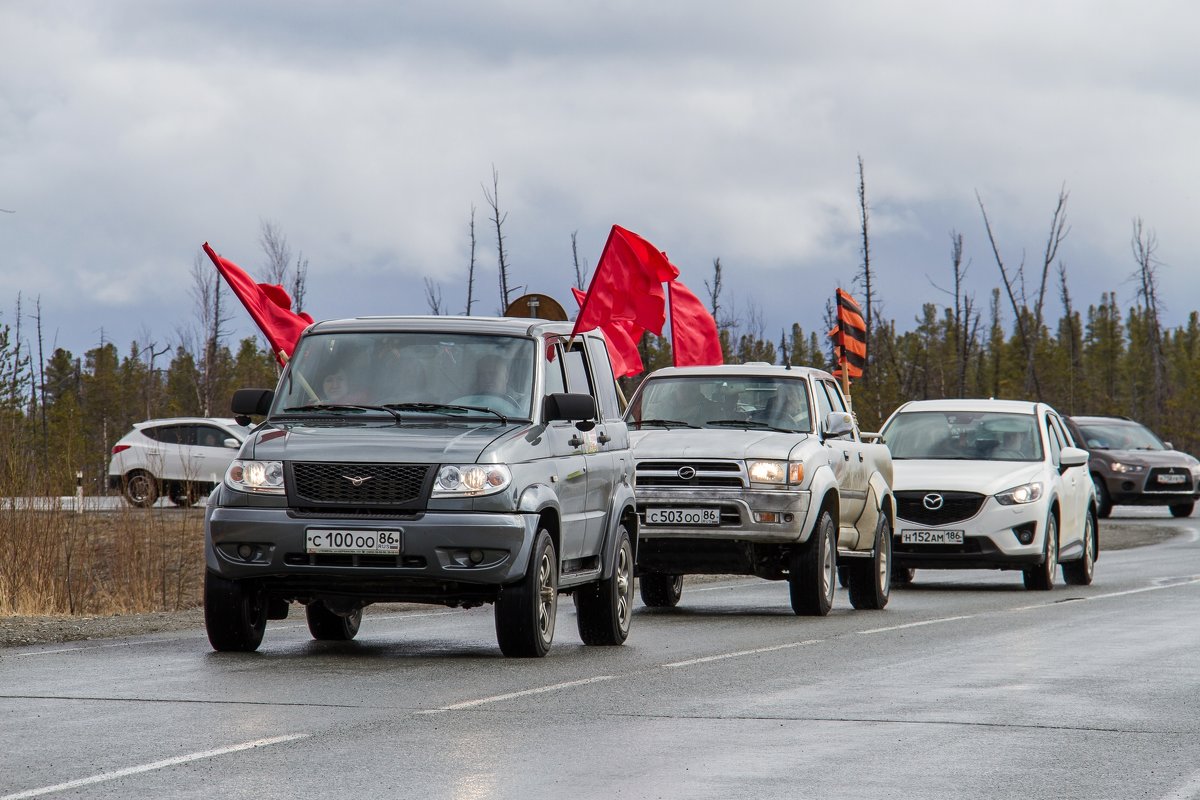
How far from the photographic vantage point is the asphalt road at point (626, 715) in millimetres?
7020

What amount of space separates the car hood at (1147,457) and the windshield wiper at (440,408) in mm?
29229

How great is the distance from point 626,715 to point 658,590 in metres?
8.91

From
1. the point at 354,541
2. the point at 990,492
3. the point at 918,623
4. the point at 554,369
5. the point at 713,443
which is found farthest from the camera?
the point at 990,492

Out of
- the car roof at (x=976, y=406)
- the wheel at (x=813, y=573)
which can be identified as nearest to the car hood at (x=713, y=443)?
→ the wheel at (x=813, y=573)

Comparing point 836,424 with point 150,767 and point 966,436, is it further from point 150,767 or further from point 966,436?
point 150,767

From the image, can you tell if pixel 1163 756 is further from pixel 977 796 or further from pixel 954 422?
pixel 954 422

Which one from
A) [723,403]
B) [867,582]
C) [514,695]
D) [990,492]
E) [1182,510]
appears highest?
[723,403]

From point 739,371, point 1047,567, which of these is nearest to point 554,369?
point 739,371

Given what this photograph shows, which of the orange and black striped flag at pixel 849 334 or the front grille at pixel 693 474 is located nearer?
the front grille at pixel 693 474

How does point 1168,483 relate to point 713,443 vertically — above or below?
below

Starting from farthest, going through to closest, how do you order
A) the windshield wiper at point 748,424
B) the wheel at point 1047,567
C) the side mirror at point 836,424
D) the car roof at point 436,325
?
the wheel at point 1047,567, the windshield wiper at point 748,424, the side mirror at point 836,424, the car roof at point 436,325

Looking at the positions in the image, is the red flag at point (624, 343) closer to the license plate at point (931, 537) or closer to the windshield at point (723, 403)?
the license plate at point (931, 537)

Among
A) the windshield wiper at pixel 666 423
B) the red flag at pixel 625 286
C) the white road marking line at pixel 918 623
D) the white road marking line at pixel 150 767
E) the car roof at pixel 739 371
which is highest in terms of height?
the red flag at pixel 625 286

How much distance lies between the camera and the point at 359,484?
1126 cm
